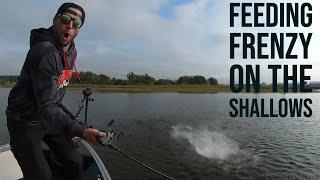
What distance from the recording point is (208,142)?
108 ft

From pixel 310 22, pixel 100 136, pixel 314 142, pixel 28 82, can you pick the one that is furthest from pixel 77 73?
pixel 314 142

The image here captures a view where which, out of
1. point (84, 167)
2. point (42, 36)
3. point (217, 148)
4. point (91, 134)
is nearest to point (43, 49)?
point (42, 36)

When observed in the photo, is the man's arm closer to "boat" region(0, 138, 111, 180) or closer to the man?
the man

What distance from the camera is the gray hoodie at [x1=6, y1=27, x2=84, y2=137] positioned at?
442cm

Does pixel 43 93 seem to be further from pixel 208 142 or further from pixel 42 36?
pixel 208 142

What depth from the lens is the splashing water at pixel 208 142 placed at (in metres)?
27.4

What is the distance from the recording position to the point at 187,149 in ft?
93.7

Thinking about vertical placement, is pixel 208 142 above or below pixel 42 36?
below

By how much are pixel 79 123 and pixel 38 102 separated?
Answer: 1.74 ft

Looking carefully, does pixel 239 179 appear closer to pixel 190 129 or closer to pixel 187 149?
pixel 187 149

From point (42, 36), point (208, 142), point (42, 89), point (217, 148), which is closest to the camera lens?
point (42, 89)

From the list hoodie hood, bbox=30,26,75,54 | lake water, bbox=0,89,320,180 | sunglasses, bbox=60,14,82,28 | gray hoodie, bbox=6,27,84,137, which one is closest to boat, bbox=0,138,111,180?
gray hoodie, bbox=6,27,84,137

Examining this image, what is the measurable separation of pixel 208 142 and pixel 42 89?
2938 cm

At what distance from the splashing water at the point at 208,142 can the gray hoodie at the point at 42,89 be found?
2210 cm
